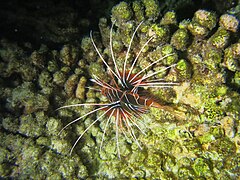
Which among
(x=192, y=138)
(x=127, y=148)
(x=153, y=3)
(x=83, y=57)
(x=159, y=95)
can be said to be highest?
(x=153, y=3)

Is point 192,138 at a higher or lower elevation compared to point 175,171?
higher

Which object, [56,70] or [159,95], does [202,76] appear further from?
[56,70]

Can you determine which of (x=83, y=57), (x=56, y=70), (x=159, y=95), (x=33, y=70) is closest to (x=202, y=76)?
(x=159, y=95)

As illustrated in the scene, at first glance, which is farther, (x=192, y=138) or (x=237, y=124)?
(x=192, y=138)

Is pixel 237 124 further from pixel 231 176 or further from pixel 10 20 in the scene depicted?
pixel 10 20

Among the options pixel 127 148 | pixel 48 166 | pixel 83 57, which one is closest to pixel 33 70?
pixel 83 57

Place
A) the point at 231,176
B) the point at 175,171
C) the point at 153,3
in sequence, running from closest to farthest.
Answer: the point at 231,176 < the point at 175,171 < the point at 153,3

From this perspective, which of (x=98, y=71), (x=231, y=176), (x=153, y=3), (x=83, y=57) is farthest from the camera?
(x=83, y=57)
